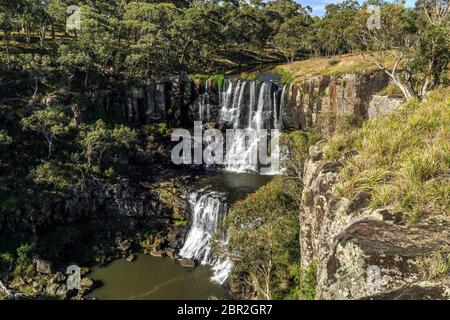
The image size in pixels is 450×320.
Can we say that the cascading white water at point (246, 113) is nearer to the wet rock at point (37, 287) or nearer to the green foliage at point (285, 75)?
the green foliage at point (285, 75)

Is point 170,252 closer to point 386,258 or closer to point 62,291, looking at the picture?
point 62,291

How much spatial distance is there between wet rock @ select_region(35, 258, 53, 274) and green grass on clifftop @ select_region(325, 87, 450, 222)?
95.1 ft

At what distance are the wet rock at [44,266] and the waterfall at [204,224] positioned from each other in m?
11.8

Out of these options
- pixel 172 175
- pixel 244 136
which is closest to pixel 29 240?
pixel 172 175

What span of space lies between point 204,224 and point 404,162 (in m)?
29.0

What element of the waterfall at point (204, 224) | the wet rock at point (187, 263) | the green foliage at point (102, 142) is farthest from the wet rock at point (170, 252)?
the green foliage at point (102, 142)

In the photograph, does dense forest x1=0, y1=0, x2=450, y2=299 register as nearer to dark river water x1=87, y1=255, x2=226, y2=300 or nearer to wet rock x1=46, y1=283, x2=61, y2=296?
wet rock x1=46, y1=283, x2=61, y2=296

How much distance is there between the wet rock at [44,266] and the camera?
105 feet

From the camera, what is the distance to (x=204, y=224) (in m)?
37.2

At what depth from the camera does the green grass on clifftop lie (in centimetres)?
Result: 843

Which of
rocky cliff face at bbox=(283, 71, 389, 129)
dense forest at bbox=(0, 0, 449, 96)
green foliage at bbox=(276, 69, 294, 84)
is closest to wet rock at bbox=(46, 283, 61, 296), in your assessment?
dense forest at bbox=(0, 0, 449, 96)

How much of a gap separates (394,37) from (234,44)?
67896mm

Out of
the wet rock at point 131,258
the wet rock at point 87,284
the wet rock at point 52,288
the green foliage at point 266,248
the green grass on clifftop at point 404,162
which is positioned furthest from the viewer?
the wet rock at point 131,258
